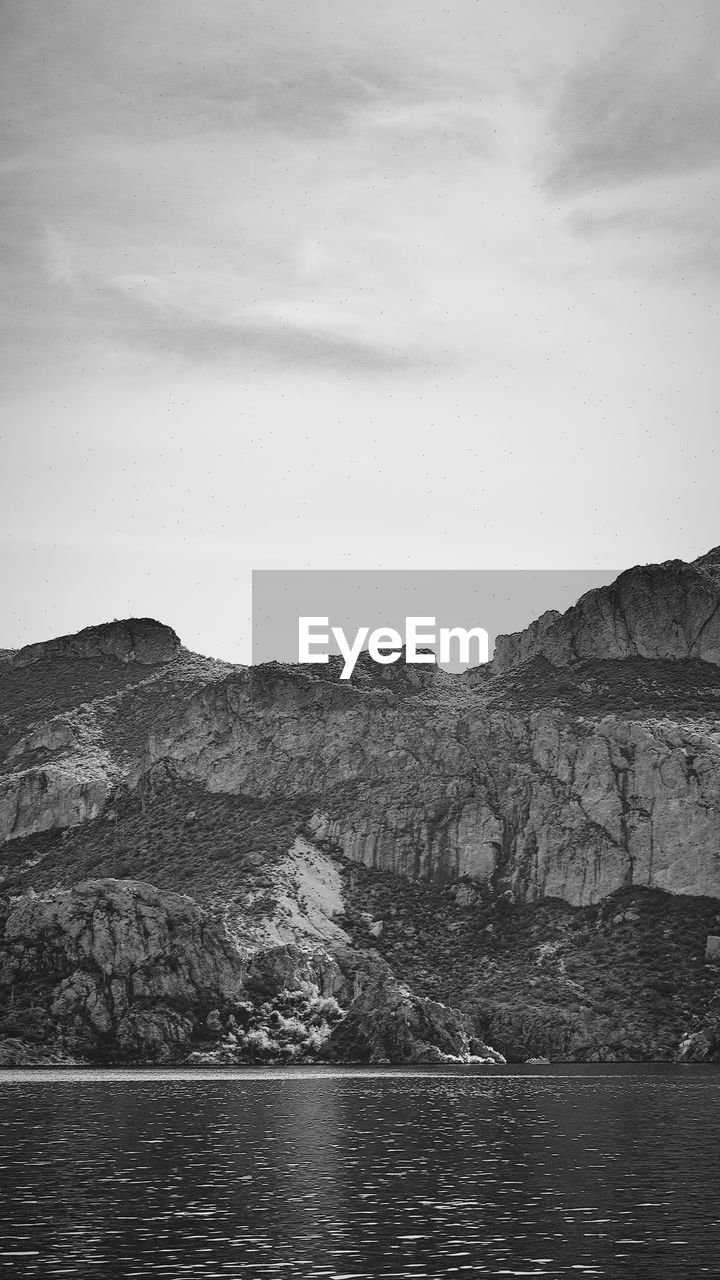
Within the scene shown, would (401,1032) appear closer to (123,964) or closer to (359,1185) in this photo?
(123,964)

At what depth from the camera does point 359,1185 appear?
6406cm

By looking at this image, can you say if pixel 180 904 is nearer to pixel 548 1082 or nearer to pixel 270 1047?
pixel 270 1047

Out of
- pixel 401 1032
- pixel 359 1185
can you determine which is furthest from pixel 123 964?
pixel 359 1185

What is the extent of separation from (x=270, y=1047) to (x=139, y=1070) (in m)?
18.7

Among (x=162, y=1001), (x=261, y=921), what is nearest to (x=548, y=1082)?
(x=162, y=1001)

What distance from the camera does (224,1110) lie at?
103500mm

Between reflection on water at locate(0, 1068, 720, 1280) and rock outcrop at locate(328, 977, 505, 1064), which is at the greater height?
reflection on water at locate(0, 1068, 720, 1280)

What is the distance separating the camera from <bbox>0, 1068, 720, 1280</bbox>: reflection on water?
46.9m

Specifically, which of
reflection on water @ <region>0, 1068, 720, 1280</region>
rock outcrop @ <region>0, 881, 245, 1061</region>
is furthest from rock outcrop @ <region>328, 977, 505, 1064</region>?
reflection on water @ <region>0, 1068, 720, 1280</region>

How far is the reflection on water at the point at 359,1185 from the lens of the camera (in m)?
46.9

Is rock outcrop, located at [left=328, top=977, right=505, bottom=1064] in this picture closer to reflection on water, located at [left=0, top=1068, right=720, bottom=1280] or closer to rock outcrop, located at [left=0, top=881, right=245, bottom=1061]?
rock outcrop, located at [left=0, top=881, right=245, bottom=1061]

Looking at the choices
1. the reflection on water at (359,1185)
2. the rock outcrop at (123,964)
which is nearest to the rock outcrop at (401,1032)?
the rock outcrop at (123,964)

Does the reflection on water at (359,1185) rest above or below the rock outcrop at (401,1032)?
above

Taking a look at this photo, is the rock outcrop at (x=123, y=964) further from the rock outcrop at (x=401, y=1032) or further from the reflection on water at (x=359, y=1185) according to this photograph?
the reflection on water at (x=359, y=1185)
